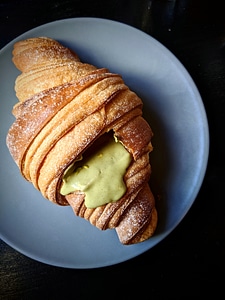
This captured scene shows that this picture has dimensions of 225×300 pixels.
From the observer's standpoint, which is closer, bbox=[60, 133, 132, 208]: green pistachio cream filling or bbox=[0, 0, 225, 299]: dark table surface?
bbox=[60, 133, 132, 208]: green pistachio cream filling

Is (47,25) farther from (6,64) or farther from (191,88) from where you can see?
(191,88)

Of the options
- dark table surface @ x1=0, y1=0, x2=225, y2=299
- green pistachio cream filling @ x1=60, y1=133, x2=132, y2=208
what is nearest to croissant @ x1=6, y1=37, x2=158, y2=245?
green pistachio cream filling @ x1=60, y1=133, x2=132, y2=208

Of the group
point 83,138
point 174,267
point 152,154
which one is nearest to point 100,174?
point 83,138

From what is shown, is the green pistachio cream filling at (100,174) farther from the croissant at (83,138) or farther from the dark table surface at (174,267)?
the dark table surface at (174,267)

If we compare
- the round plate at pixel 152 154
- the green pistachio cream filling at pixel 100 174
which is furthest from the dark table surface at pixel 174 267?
the green pistachio cream filling at pixel 100 174

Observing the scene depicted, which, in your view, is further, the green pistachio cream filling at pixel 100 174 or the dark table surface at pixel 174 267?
the dark table surface at pixel 174 267

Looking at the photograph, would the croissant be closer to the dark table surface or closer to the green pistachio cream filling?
the green pistachio cream filling

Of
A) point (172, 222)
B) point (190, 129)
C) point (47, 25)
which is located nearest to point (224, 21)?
point (190, 129)

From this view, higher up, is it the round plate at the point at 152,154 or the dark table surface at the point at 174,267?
the round plate at the point at 152,154
